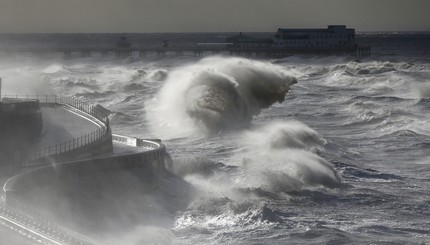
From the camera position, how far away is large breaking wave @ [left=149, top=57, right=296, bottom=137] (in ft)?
159

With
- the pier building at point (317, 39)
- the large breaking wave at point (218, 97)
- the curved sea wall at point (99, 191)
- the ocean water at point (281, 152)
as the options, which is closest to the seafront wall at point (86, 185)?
the curved sea wall at point (99, 191)

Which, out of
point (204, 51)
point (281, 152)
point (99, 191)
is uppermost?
point (99, 191)

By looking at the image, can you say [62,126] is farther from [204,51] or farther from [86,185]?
[204,51]

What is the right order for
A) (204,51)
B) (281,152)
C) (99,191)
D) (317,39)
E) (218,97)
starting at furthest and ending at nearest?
(204,51), (317,39), (218,97), (281,152), (99,191)

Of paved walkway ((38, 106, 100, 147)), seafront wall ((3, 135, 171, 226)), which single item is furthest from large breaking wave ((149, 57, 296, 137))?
seafront wall ((3, 135, 171, 226))

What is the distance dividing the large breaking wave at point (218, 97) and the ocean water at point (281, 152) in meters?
0.11

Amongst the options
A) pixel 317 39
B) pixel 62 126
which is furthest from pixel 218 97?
pixel 317 39

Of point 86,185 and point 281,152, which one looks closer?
point 86,185

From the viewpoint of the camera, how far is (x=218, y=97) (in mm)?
52344

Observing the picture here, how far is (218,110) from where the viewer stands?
50.2 m

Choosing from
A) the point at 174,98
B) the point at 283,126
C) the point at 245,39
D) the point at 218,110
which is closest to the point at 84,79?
the point at 174,98

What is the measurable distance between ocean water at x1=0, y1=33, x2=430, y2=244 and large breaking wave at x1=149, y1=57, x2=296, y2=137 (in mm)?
114

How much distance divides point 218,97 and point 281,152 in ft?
49.9

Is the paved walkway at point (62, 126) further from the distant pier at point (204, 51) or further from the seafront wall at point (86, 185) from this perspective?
the distant pier at point (204, 51)
